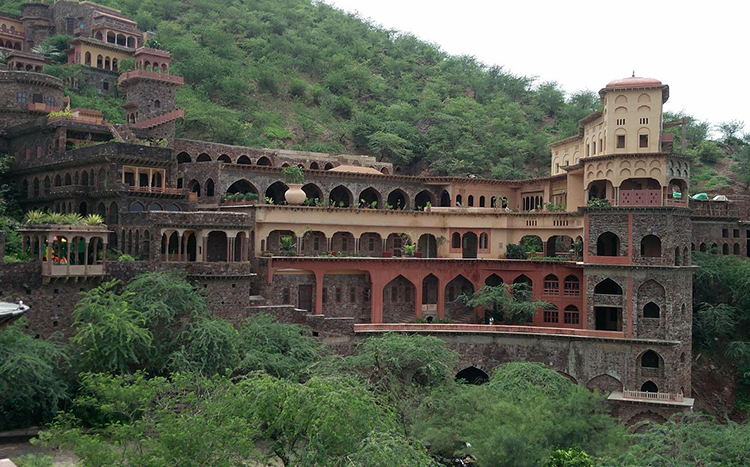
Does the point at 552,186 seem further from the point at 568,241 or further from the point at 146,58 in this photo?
the point at 146,58

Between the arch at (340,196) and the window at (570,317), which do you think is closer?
the window at (570,317)

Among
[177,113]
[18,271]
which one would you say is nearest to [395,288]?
[177,113]

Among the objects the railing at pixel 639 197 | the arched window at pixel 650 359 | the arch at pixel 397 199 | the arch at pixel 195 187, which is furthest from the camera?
the arch at pixel 397 199

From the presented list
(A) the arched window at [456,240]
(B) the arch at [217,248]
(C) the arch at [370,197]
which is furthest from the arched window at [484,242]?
(B) the arch at [217,248]

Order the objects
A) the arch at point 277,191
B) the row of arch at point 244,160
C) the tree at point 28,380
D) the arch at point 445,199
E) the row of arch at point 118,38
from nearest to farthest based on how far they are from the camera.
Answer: the tree at point 28,380, the row of arch at point 244,160, the arch at point 277,191, the arch at point 445,199, the row of arch at point 118,38

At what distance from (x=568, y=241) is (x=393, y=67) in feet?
165

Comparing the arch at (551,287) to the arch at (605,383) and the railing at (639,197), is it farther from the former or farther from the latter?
the railing at (639,197)

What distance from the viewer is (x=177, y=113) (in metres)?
49.7

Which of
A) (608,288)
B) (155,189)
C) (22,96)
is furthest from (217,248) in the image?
(608,288)

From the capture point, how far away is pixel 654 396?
1515 inches

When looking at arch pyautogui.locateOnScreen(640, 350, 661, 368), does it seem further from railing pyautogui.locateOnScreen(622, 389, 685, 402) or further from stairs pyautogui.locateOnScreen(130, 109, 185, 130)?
stairs pyautogui.locateOnScreen(130, 109, 185, 130)

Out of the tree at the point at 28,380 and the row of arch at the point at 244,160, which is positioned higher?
the row of arch at the point at 244,160

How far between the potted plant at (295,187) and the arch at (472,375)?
1443 centimetres

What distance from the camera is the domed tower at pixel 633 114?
43.8m
